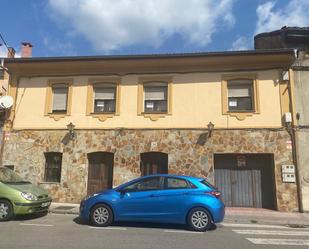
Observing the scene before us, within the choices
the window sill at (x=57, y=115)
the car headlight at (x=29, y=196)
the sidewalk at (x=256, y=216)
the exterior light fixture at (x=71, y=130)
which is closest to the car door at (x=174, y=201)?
the sidewalk at (x=256, y=216)

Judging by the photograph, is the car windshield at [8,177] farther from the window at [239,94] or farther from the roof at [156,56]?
the window at [239,94]

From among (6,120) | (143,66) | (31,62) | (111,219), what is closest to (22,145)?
(6,120)

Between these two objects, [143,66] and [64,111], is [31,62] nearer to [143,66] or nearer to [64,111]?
[64,111]

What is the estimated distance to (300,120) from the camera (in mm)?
12766

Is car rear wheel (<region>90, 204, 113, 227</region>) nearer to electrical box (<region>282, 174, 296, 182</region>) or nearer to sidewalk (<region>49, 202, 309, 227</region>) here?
sidewalk (<region>49, 202, 309, 227</region>)

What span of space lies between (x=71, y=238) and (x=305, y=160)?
32.7 feet

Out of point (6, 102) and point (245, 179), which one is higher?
point (6, 102)

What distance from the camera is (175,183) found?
8.56 metres

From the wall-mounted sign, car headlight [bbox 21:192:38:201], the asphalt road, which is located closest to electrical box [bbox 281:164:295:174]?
the wall-mounted sign

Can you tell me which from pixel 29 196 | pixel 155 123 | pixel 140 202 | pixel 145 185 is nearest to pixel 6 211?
pixel 29 196

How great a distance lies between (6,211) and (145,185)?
434cm

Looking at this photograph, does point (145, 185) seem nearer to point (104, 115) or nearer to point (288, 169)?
point (104, 115)

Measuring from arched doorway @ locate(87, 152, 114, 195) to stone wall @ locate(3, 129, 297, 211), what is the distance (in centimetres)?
28

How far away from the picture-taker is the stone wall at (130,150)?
12750 mm
